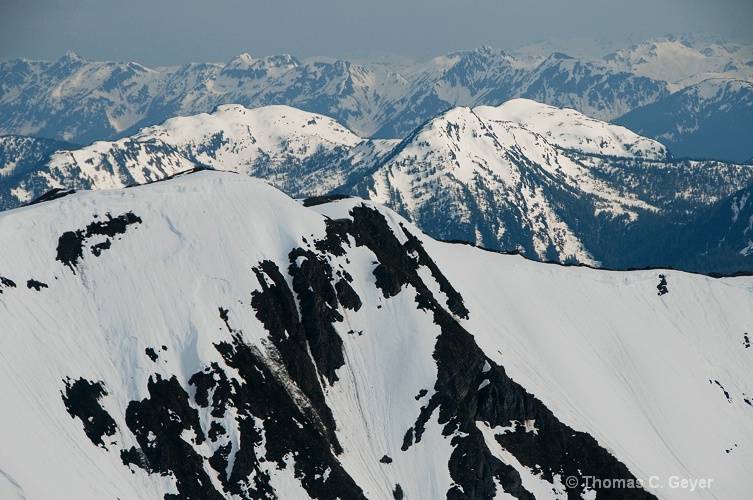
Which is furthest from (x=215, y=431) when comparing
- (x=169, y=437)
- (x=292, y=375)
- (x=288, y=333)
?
(x=288, y=333)

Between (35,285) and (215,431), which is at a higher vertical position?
(35,285)

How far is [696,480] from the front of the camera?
16588 cm

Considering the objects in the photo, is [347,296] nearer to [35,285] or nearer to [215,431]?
[215,431]

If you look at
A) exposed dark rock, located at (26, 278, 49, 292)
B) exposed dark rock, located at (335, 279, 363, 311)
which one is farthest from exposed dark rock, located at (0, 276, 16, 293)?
exposed dark rock, located at (335, 279, 363, 311)

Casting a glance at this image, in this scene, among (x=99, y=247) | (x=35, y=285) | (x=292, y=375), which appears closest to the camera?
(x=35, y=285)

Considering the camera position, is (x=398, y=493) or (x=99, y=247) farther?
(x=99, y=247)

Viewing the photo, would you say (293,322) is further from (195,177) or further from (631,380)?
(631,380)

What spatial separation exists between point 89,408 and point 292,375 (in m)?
34.5

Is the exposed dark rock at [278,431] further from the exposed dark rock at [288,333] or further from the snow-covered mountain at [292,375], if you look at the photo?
the exposed dark rock at [288,333]

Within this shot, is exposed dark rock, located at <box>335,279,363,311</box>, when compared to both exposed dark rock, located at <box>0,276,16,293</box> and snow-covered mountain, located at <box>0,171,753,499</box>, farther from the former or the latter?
exposed dark rock, located at <box>0,276,16,293</box>

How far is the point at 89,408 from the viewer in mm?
122438

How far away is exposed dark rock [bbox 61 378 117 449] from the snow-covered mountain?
373mm

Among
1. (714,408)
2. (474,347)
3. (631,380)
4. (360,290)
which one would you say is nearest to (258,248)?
(360,290)

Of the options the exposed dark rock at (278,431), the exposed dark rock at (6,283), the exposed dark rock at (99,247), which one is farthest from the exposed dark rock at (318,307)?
the exposed dark rock at (6,283)
